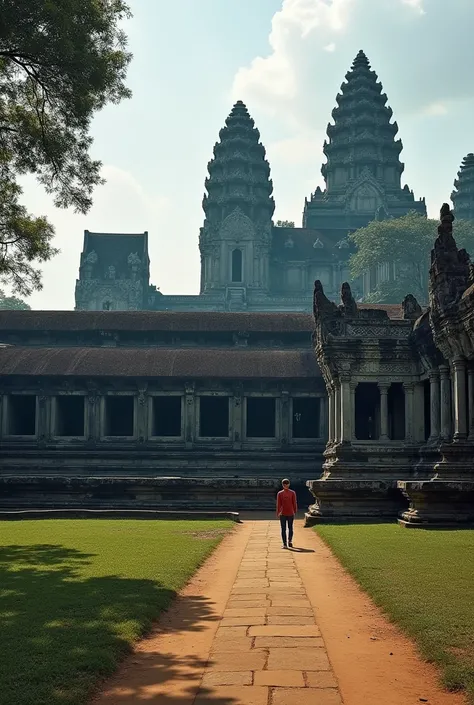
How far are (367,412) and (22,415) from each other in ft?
52.5

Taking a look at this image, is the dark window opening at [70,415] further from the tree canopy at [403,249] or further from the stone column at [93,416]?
the tree canopy at [403,249]

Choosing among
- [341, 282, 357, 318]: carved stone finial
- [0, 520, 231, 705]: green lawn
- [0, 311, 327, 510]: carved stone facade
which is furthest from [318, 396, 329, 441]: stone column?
[0, 520, 231, 705]: green lawn

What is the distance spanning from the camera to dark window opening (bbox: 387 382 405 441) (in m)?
28.9

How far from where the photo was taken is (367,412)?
32031 mm

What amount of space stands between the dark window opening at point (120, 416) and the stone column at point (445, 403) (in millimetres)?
17477

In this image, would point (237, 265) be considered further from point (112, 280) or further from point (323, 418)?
point (323, 418)

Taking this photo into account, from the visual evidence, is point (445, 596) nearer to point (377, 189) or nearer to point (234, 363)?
point (234, 363)

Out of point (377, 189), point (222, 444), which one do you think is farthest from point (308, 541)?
point (377, 189)

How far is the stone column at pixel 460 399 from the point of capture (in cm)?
2175

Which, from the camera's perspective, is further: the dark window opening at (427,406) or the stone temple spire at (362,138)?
the stone temple spire at (362,138)

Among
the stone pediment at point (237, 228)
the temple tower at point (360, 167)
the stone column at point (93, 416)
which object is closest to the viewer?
the stone column at point (93, 416)

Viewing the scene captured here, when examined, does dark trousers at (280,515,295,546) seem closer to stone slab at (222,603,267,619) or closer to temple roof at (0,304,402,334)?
stone slab at (222,603,267,619)

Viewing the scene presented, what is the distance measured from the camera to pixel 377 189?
9925cm

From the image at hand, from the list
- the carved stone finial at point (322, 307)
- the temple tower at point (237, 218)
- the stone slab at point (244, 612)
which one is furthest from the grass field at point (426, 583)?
the temple tower at point (237, 218)
